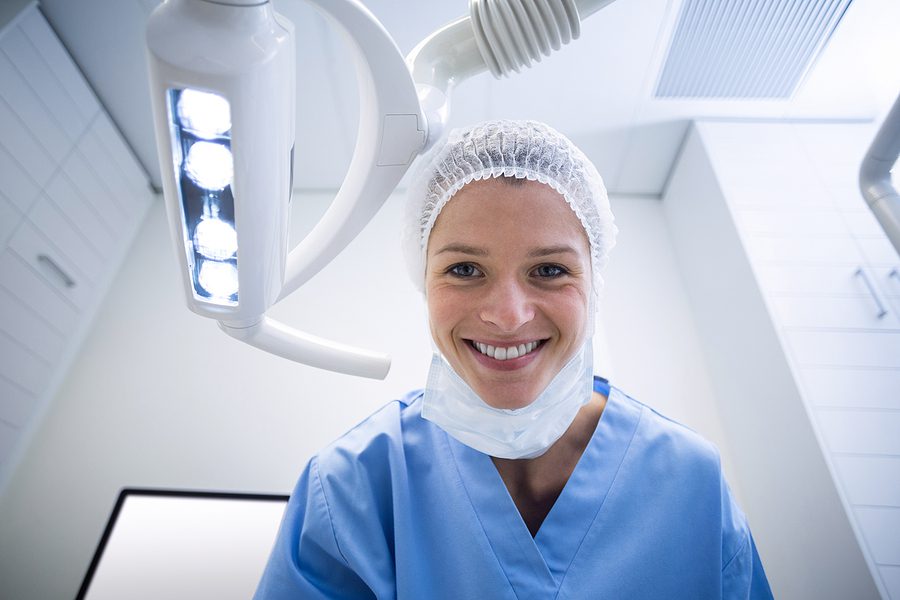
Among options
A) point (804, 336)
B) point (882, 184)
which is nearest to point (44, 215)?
point (882, 184)

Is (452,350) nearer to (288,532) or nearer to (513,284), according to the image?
(513,284)

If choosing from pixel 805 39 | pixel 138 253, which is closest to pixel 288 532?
pixel 138 253

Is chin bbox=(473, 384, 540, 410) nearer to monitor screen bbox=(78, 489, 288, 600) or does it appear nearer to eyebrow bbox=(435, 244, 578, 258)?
eyebrow bbox=(435, 244, 578, 258)

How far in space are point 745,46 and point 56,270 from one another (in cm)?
295

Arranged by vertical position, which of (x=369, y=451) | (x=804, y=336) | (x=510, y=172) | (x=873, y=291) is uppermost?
(x=873, y=291)

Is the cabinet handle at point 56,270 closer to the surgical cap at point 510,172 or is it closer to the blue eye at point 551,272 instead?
the surgical cap at point 510,172

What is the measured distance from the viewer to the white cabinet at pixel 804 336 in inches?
52.8

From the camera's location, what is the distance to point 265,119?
36cm

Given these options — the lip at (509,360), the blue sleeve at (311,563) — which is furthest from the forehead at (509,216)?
the blue sleeve at (311,563)

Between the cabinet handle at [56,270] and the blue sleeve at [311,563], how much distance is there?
1.78 m

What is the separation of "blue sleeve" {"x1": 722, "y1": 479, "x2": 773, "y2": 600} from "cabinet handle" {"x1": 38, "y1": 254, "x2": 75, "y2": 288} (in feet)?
7.94

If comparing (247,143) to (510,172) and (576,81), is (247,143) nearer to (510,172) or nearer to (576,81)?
(510,172)

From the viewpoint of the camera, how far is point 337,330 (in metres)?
2.14

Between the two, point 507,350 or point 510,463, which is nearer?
point 507,350
